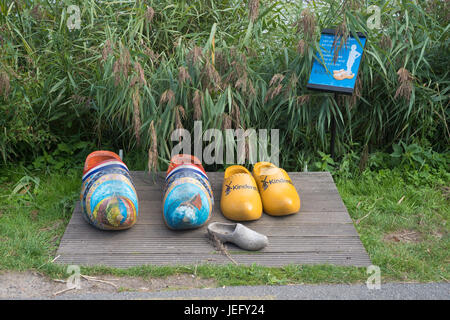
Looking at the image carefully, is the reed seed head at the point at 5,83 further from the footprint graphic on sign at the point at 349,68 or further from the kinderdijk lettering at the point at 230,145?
the footprint graphic on sign at the point at 349,68

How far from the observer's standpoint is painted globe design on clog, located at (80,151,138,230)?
124 inches

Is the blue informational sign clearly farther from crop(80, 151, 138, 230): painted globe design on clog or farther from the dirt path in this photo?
the dirt path

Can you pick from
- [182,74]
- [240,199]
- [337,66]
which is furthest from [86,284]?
[337,66]

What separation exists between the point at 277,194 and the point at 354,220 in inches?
23.0

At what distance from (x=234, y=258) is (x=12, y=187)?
1.97 metres

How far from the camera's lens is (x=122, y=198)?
3.20m

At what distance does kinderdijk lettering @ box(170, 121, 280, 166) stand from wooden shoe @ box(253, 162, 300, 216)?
0.33 meters

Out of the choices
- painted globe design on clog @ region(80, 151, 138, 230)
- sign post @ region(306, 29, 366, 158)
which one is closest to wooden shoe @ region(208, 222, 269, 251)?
painted globe design on clog @ region(80, 151, 138, 230)

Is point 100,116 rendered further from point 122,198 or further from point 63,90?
point 122,198

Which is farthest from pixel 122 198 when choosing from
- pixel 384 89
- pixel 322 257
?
pixel 384 89

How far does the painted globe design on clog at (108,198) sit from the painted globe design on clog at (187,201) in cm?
23

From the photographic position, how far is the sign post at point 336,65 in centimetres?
375

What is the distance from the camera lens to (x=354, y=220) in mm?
3572

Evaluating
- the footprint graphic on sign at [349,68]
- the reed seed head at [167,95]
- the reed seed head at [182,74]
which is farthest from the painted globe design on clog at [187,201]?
the footprint graphic on sign at [349,68]
